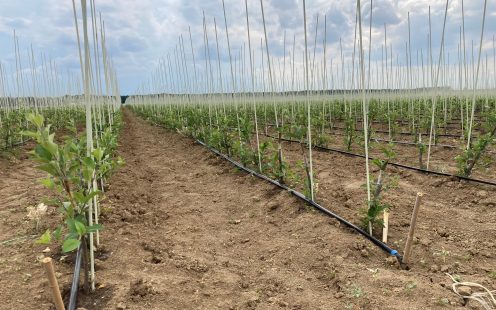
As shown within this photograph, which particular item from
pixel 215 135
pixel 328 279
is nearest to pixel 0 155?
pixel 215 135

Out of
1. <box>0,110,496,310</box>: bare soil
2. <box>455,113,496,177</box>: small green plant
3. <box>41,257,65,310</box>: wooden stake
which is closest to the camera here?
<box>41,257,65,310</box>: wooden stake

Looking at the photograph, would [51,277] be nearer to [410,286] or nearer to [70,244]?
[70,244]

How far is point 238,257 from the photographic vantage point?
11.4 feet

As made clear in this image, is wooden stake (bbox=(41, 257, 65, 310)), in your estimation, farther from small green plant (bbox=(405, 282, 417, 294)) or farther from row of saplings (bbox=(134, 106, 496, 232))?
row of saplings (bbox=(134, 106, 496, 232))

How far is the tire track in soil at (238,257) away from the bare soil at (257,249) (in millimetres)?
11

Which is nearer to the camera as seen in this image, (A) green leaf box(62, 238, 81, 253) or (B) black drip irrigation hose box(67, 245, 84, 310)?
(A) green leaf box(62, 238, 81, 253)

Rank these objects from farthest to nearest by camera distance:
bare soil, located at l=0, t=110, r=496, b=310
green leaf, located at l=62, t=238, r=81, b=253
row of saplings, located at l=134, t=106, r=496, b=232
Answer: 1. row of saplings, located at l=134, t=106, r=496, b=232
2. bare soil, located at l=0, t=110, r=496, b=310
3. green leaf, located at l=62, t=238, r=81, b=253

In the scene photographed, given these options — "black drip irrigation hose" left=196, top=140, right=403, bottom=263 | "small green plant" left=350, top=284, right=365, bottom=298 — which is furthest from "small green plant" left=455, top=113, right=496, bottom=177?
"small green plant" left=350, top=284, right=365, bottom=298

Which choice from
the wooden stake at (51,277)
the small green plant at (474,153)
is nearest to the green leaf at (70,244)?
the wooden stake at (51,277)

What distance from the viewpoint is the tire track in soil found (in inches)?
103

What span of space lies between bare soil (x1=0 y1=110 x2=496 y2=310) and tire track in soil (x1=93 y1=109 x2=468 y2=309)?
11 mm

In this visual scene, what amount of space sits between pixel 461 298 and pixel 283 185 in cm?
297

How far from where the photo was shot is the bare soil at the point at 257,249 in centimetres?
260

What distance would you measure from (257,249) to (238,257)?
9.7 inches
